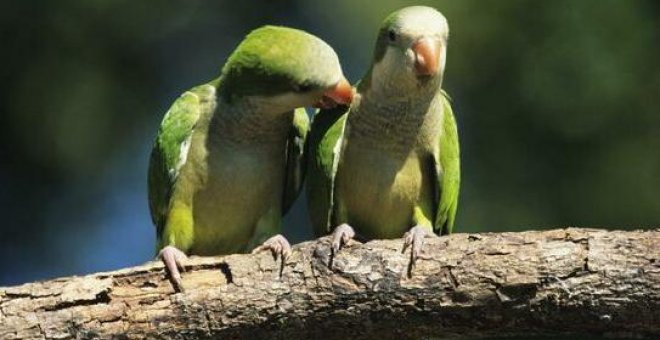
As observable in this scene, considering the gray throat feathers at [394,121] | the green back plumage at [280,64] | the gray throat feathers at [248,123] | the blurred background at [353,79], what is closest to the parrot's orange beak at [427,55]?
the gray throat feathers at [394,121]

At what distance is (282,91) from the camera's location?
215 inches

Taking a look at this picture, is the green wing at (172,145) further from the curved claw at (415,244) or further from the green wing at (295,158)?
the curved claw at (415,244)

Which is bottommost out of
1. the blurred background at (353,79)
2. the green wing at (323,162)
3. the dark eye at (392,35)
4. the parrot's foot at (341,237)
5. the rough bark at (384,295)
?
the rough bark at (384,295)

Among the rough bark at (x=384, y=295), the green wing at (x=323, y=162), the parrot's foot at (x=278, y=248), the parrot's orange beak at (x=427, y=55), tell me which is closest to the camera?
the rough bark at (x=384, y=295)

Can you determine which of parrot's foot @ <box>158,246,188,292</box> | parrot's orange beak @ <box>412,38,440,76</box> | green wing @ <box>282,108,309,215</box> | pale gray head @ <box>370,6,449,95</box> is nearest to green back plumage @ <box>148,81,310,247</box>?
green wing @ <box>282,108,309,215</box>

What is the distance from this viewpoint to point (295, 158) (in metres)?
5.80

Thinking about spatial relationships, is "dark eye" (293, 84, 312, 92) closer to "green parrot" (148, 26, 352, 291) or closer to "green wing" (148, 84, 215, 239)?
"green parrot" (148, 26, 352, 291)

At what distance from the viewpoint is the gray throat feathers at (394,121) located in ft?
18.2

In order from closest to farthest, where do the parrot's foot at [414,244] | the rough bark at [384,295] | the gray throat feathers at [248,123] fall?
the rough bark at [384,295] → the parrot's foot at [414,244] → the gray throat feathers at [248,123]

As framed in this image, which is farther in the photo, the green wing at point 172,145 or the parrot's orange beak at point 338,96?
the green wing at point 172,145

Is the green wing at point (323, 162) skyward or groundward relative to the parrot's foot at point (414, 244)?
skyward

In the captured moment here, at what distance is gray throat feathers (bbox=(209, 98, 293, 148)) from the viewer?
5.62 metres

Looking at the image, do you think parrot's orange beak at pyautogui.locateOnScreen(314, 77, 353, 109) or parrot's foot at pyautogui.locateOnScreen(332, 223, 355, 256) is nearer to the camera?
parrot's foot at pyautogui.locateOnScreen(332, 223, 355, 256)

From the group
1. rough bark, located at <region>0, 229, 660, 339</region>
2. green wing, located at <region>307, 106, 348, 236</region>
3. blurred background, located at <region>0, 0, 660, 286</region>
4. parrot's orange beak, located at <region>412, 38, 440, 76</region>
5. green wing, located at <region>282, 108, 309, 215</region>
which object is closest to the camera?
rough bark, located at <region>0, 229, 660, 339</region>
